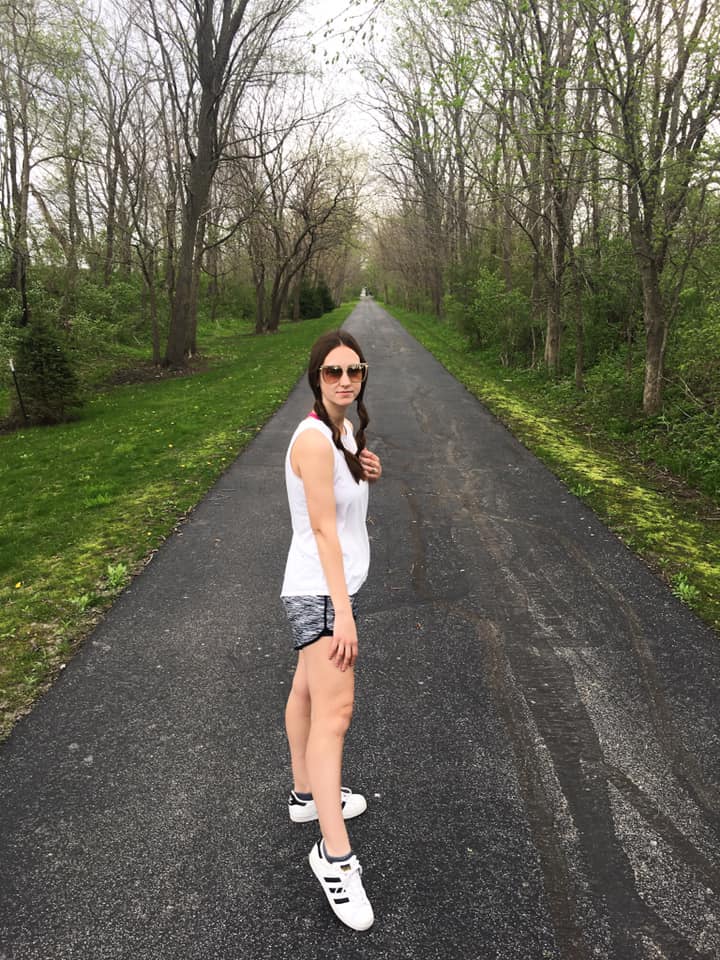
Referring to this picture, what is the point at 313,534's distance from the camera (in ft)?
6.84

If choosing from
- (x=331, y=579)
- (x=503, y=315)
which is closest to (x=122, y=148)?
(x=503, y=315)

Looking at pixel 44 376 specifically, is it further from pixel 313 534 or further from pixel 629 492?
pixel 313 534

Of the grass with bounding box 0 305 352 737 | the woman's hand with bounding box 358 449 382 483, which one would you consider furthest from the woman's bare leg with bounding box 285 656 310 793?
the grass with bounding box 0 305 352 737

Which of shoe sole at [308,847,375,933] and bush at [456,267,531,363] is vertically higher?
bush at [456,267,531,363]

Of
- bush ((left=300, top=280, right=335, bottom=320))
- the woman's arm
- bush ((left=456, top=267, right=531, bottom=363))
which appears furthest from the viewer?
bush ((left=300, top=280, right=335, bottom=320))

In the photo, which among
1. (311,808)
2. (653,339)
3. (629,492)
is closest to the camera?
(311,808)

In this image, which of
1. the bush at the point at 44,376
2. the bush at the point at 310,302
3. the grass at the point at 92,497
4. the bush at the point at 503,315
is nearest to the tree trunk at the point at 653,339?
the bush at the point at 503,315

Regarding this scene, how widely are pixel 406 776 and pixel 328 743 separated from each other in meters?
0.81

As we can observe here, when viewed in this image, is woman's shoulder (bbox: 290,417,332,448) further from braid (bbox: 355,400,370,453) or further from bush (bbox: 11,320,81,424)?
bush (bbox: 11,320,81,424)

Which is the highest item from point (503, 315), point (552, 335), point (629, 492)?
point (503, 315)

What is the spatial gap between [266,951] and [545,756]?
61.3 inches

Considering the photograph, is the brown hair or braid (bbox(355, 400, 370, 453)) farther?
braid (bbox(355, 400, 370, 453))

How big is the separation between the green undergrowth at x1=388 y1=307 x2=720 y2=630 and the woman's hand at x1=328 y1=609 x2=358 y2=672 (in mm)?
3184

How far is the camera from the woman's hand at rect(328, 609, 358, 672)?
2.03m
